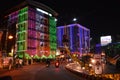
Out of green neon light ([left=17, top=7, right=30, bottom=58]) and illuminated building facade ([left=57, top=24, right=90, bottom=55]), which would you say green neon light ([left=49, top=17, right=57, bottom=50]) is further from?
illuminated building facade ([left=57, top=24, right=90, bottom=55])

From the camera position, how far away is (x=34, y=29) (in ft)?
318

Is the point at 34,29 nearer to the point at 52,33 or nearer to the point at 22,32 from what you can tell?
the point at 22,32

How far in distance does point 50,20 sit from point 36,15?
1302 cm

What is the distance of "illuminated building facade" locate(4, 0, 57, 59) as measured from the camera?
93.1m

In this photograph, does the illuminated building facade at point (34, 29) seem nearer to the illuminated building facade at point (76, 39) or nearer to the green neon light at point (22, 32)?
the green neon light at point (22, 32)

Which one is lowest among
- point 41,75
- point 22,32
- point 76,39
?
point 41,75

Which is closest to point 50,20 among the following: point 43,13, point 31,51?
point 43,13

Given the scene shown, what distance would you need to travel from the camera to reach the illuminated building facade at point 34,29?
93.1 meters

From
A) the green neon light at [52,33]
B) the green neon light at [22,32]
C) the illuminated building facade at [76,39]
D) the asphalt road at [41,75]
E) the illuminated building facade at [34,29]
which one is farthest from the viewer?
the illuminated building facade at [76,39]

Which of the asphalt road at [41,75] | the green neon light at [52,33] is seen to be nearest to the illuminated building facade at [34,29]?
the green neon light at [52,33]

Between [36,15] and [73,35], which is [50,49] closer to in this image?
[36,15]

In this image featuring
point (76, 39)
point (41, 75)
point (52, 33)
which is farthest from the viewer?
point (76, 39)

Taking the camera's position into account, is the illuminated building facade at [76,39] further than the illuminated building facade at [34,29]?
Yes

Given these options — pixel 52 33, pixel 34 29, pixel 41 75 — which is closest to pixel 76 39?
pixel 52 33
